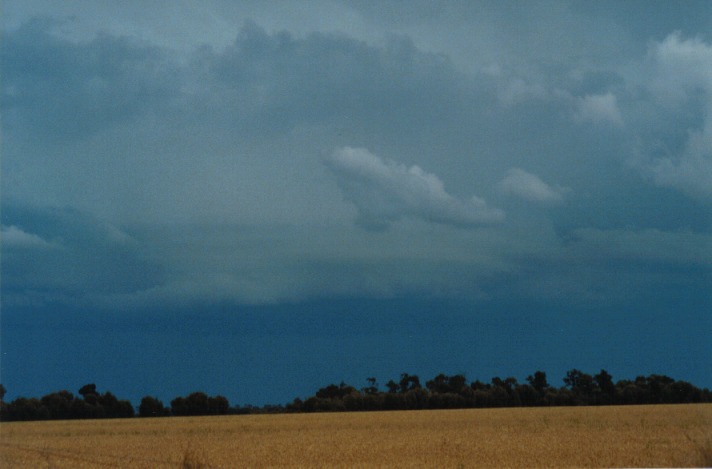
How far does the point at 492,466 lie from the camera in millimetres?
21109

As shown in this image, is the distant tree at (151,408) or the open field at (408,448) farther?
the distant tree at (151,408)

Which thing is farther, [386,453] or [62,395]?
[62,395]

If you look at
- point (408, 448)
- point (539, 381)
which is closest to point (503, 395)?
point (539, 381)

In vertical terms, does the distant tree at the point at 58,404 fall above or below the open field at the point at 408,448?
above

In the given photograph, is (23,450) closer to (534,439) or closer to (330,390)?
(534,439)

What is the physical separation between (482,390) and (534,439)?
138 ft

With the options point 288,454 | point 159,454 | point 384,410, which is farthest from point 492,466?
point 384,410

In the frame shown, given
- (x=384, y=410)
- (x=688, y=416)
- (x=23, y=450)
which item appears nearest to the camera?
(x=23, y=450)

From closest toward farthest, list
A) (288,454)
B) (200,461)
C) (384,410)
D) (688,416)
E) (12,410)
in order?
(200,461) → (288,454) → (688,416) → (12,410) → (384,410)

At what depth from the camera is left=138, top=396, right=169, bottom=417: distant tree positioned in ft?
204

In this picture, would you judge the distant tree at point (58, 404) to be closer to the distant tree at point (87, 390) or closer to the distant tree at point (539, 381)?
the distant tree at point (87, 390)

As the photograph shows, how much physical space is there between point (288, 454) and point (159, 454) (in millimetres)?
4522

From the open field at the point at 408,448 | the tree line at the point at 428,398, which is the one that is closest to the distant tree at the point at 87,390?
the tree line at the point at 428,398

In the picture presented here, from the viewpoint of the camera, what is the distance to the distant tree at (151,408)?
62250mm
